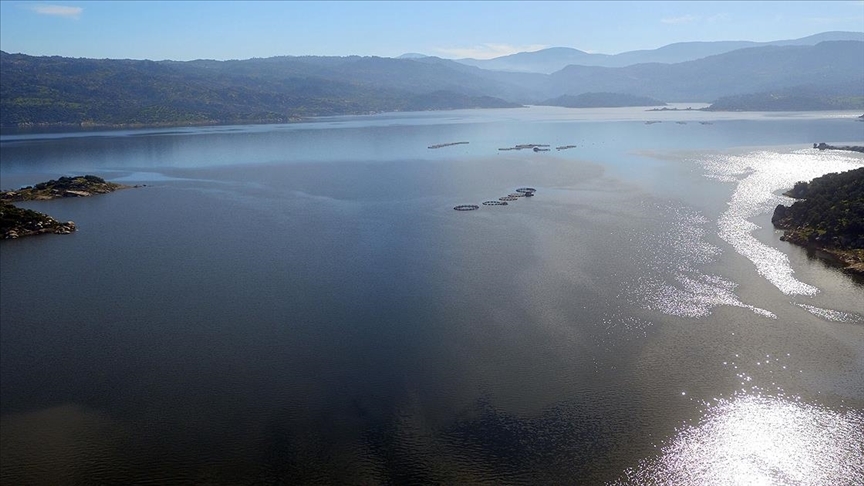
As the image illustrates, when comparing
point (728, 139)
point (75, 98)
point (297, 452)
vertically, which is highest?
point (75, 98)

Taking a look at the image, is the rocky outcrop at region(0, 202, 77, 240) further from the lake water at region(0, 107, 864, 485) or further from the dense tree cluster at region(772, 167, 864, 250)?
the dense tree cluster at region(772, 167, 864, 250)

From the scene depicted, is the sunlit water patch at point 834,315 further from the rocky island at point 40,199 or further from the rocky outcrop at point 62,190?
the rocky outcrop at point 62,190

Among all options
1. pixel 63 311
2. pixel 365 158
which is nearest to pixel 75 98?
pixel 365 158

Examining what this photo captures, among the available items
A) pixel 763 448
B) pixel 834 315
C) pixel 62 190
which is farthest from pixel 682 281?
pixel 62 190

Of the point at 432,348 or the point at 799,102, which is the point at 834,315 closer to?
the point at 432,348

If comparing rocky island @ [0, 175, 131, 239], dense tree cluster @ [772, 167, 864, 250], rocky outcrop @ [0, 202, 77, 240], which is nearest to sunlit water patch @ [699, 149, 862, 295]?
dense tree cluster @ [772, 167, 864, 250]

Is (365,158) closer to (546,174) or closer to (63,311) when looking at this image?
(546,174)
